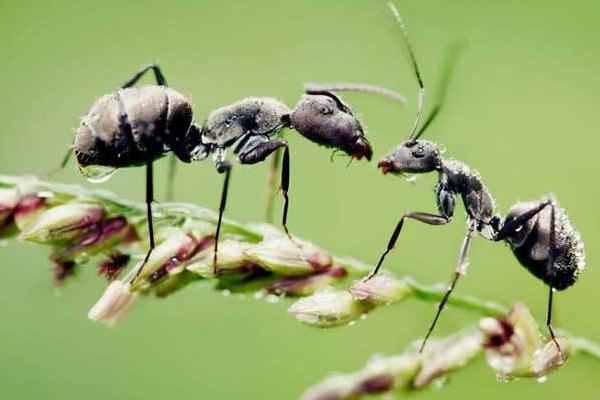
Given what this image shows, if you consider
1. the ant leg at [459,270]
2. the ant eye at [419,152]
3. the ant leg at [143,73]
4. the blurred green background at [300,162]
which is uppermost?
the ant leg at [143,73]

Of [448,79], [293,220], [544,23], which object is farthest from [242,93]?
[448,79]

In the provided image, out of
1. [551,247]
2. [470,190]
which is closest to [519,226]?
[551,247]

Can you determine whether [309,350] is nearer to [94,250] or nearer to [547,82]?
[94,250]

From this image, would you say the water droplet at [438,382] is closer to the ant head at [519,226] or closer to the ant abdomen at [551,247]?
the ant abdomen at [551,247]

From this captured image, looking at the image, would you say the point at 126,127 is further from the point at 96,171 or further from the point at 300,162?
the point at 300,162

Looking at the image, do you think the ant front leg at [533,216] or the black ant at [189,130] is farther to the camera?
the black ant at [189,130]

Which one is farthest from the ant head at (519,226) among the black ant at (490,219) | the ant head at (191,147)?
the ant head at (191,147)
